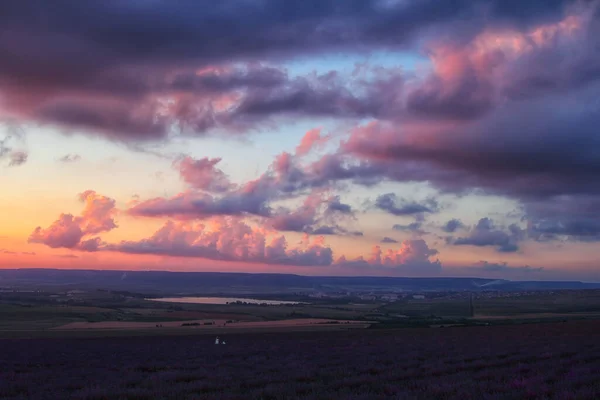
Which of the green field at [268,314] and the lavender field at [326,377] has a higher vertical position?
the lavender field at [326,377]

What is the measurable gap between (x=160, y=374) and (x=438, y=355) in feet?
39.6

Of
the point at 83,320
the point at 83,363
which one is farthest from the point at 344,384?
the point at 83,320

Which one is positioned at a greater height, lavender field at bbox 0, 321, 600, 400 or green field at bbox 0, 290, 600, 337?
lavender field at bbox 0, 321, 600, 400

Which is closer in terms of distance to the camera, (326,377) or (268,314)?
(326,377)

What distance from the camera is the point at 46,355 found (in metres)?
32.1

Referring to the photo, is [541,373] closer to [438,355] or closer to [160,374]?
[438,355]

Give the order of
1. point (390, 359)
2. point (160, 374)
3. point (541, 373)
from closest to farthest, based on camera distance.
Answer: point (541, 373) → point (160, 374) → point (390, 359)

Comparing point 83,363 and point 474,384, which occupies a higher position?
point 474,384

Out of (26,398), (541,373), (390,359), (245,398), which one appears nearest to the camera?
(245,398)

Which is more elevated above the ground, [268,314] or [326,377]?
[326,377]

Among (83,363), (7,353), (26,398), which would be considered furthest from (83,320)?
(26,398)

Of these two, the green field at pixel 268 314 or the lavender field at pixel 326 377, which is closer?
the lavender field at pixel 326 377

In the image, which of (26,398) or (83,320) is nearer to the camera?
(26,398)

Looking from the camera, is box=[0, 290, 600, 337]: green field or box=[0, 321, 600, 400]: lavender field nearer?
box=[0, 321, 600, 400]: lavender field
